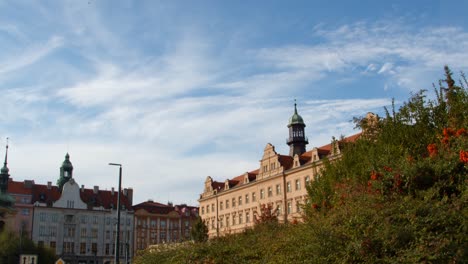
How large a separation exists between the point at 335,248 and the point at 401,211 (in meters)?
1.50

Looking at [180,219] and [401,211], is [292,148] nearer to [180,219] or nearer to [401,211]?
[180,219]

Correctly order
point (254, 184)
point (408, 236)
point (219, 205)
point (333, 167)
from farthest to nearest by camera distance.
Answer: point (219, 205)
point (254, 184)
point (333, 167)
point (408, 236)

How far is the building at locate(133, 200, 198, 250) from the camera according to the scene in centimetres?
10638

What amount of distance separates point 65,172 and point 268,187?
47.7 meters

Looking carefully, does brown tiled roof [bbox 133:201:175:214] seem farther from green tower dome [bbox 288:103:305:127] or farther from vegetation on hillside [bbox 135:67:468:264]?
vegetation on hillside [bbox 135:67:468:264]

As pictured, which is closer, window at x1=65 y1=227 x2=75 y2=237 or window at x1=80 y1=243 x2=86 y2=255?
window at x1=65 y1=227 x2=75 y2=237

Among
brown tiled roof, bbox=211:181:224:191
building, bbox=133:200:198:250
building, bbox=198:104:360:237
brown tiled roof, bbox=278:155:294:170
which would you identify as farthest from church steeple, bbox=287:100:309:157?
building, bbox=133:200:198:250

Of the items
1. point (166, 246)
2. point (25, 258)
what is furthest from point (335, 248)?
point (25, 258)

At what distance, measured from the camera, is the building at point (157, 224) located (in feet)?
349

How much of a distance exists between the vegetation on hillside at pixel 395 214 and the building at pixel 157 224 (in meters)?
89.1

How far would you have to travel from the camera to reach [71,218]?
101 metres

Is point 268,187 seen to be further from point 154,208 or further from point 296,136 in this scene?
point 154,208

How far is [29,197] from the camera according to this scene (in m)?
98.3

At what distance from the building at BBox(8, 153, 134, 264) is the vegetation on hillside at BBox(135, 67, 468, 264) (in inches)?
3249
